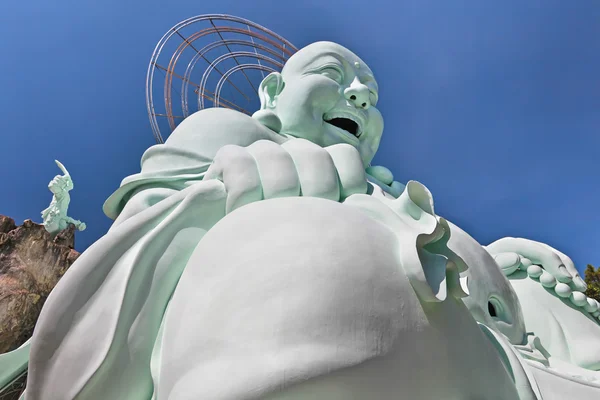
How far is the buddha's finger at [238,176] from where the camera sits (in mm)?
2020

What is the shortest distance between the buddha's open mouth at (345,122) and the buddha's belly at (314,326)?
7.18ft

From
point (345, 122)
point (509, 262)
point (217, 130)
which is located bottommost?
point (509, 262)

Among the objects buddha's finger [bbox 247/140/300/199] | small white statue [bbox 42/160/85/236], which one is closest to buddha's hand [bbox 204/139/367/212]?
buddha's finger [bbox 247/140/300/199]

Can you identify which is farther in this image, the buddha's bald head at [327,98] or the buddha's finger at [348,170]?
the buddha's bald head at [327,98]

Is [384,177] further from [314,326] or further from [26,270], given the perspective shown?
[26,270]

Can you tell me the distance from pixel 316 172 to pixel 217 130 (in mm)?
1076

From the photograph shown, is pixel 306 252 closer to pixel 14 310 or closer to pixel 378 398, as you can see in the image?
pixel 378 398

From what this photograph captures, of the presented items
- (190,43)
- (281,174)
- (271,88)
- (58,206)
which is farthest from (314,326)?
(58,206)

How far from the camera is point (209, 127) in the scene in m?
3.02

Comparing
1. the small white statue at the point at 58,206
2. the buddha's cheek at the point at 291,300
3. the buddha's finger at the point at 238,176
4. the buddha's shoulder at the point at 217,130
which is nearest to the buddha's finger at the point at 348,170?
the buddha's finger at the point at 238,176

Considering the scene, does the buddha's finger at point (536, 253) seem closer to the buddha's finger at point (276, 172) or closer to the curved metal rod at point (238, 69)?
the buddha's finger at point (276, 172)

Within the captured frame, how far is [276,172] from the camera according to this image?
2094 millimetres

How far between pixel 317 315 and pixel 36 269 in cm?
1434

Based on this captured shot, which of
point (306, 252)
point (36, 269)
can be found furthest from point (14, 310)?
point (306, 252)
